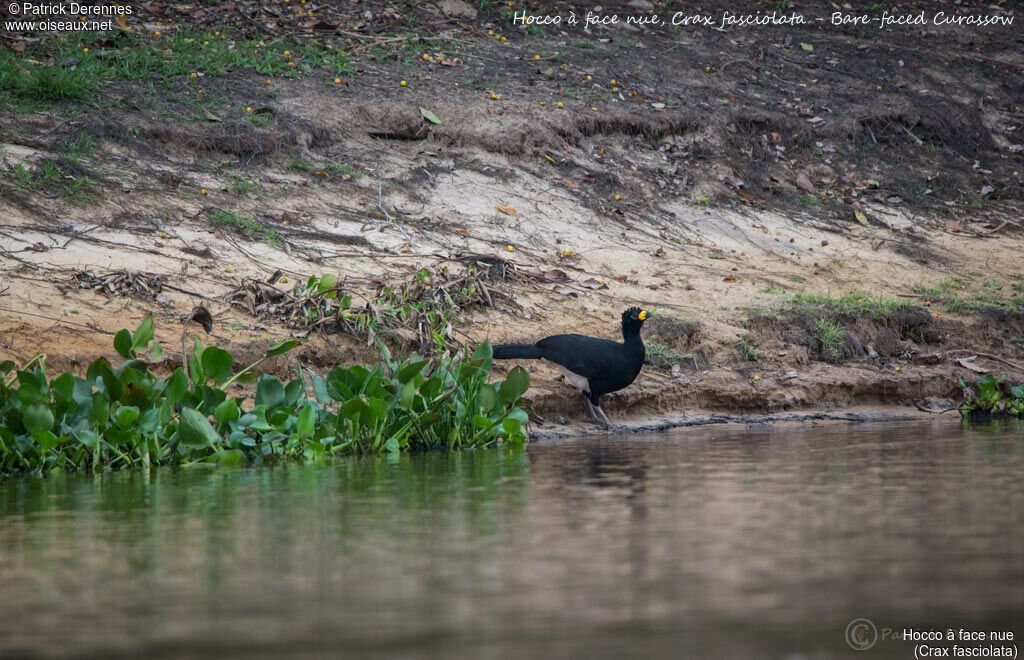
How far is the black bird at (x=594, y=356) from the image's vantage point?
322 inches

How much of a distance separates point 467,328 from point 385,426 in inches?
72.1

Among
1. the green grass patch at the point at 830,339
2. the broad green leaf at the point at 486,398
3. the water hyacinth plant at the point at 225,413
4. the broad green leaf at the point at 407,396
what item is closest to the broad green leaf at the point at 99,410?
the water hyacinth plant at the point at 225,413

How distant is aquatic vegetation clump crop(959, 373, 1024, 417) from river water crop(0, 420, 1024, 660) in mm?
3064

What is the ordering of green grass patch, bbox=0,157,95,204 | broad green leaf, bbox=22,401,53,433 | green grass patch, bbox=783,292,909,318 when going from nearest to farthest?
broad green leaf, bbox=22,401,53,433
green grass patch, bbox=0,157,95,204
green grass patch, bbox=783,292,909,318

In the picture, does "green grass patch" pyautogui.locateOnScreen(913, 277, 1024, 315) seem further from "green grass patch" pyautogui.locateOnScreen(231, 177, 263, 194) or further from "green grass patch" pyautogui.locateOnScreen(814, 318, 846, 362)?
"green grass patch" pyautogui.locateOnScreen(231, 177, 263, 194)

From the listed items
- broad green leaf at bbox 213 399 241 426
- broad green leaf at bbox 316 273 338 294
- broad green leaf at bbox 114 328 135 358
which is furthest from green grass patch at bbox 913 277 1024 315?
→ broad green leaf at bbox 114 328 135 358

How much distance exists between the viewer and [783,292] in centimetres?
1053

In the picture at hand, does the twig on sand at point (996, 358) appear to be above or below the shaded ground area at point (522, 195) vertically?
below

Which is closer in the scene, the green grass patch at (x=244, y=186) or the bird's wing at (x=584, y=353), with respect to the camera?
the bird's wing at (x=584, y=353)

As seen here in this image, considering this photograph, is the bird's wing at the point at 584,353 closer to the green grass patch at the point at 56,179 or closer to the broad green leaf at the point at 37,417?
the broad green leaf at the point at 37,417

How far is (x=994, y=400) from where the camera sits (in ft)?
30.1

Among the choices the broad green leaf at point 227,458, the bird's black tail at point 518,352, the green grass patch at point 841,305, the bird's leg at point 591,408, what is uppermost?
the green grass patch at point 841,305

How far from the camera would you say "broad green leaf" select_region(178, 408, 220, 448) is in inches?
261

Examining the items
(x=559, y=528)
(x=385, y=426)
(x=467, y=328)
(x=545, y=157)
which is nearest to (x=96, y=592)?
(x=559, y=528)
